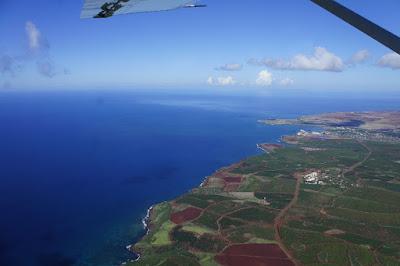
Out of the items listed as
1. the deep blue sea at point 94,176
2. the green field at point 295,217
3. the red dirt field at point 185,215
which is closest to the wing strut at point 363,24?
the green field at point 295,217

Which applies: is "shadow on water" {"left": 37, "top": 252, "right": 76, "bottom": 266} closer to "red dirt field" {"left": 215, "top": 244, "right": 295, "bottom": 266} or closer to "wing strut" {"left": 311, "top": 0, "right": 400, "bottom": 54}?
"red dirt field" {"left": 215, "top": 244, "right": 295, "bottom": 266}

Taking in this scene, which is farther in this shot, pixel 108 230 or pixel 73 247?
pixel 108 230

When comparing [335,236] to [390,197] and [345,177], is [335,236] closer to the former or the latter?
[390,197]

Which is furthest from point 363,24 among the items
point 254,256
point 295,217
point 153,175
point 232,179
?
point 153,175

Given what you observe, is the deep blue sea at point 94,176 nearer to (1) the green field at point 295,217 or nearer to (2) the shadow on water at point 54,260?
(2) the shadow on water at point 54,260

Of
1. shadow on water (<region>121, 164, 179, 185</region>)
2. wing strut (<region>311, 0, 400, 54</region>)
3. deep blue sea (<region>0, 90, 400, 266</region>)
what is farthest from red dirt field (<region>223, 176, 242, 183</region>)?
wing strut (<region>311, 0, 400, 54</region>)

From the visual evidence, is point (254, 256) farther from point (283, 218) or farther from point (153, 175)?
point (153, 175)

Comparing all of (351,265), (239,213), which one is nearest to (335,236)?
(351,265)
